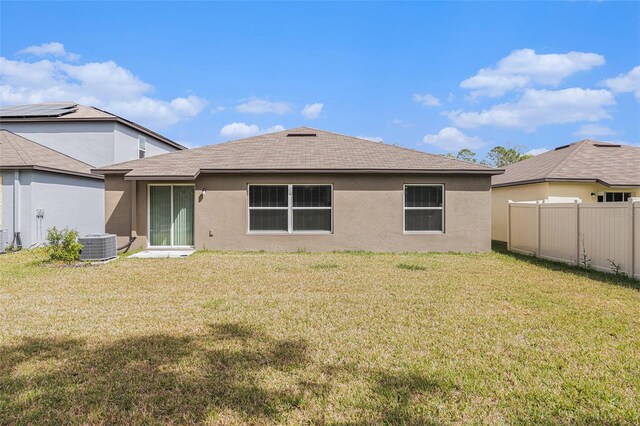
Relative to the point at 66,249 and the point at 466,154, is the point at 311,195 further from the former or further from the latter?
the point at 466,154

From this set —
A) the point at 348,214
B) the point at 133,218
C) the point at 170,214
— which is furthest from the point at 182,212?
the point at 348,214

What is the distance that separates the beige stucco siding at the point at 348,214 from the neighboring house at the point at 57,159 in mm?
3804

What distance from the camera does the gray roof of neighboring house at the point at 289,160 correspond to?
12219 mm

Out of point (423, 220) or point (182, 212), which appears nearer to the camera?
point (182, 212)

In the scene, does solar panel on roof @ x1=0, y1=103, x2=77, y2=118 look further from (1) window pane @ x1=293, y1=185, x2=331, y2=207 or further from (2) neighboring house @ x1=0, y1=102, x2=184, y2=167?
(1) window pane @ x1=293, y1=185, x2=331, y2=207

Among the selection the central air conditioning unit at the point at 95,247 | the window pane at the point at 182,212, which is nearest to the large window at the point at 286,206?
the window pane at the point at 182,212

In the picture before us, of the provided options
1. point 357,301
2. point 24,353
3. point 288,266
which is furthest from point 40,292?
point 357,301

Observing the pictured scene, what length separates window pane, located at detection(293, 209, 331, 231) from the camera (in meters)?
12.7

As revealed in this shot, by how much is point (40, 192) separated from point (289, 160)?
33.2 ft

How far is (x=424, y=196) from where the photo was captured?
1288 cm

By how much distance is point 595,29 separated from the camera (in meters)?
14.9

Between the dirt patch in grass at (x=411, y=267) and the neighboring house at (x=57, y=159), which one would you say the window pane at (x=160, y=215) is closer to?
the neighboring house at (x=57, y=159)

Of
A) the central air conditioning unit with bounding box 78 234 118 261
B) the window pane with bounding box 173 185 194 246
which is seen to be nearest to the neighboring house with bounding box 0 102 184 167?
the window pane with bounding box 173 185 194 246

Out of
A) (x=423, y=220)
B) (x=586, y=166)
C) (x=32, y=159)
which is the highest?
(x=32, y=159)
